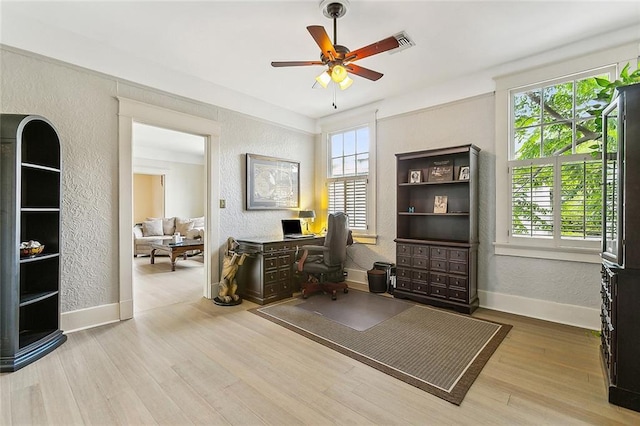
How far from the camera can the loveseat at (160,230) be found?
7.12m

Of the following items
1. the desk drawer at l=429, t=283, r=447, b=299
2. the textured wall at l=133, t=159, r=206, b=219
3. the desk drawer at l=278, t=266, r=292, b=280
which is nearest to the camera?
the desk drawer at l=429, t=283, r=447, b=299

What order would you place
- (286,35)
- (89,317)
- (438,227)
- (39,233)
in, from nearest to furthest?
(39,233) < (286,35) < (89,317) < (438,227)

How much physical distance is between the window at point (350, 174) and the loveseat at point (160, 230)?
3751 millimetres

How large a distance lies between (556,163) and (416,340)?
2.49 meters

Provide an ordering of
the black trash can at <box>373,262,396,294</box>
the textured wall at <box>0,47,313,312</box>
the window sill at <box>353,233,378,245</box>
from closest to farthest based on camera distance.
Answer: the textured wall at <box>0,47,313,312</box> < the black trash can at <box>373,262,396,294</box> < the window sill at <box>353,233,378,245</box>

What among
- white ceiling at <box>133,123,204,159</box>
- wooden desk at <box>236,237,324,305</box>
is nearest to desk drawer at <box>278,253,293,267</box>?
wooden desk at <box>236,237,324,305</box>

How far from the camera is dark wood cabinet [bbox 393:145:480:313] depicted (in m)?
3.55

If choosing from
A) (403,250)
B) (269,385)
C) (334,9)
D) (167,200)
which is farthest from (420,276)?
(167,200)

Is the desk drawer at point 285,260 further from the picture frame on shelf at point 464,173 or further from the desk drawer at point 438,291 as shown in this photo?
the picture frame on shelf at point 464,173

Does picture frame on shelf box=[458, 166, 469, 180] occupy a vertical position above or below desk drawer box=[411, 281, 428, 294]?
above

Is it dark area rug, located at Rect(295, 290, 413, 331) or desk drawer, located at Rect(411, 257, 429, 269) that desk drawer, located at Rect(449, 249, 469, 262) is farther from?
dark area rug, located at Rect(295, 290, 413, 331)

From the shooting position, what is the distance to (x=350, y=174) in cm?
512

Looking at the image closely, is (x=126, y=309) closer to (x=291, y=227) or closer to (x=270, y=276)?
(x=270, y=276)

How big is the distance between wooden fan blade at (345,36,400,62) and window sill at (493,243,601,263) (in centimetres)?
271
